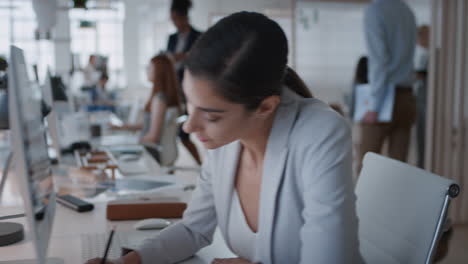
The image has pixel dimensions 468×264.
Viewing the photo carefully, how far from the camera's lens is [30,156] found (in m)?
0.84

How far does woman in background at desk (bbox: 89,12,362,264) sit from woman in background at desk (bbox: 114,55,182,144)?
2313 millimetres

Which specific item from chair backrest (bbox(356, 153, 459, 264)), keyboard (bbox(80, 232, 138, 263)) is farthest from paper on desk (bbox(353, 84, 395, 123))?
keyboard (bbox(80, 232, 138, 263))

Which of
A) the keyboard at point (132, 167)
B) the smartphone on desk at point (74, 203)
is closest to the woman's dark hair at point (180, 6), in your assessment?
the keyboard at point (132, 167)

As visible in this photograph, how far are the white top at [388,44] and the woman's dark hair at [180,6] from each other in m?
1.70

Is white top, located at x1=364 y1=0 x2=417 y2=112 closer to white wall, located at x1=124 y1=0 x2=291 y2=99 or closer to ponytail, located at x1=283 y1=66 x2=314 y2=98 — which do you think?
ponytail, located at x1=283 y1=66 x2=314 y2=98

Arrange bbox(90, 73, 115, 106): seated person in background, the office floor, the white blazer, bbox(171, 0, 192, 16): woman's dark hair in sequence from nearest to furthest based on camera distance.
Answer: the white blazer < the office floor < bbox(171, 0, 192, 16): woman's dark hair < bbox(90, 73, 115, 106): seated person in background

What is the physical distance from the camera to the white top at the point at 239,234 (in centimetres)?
117

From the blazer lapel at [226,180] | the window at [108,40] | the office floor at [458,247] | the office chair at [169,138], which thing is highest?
the window at [108,40]

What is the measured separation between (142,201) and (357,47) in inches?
271

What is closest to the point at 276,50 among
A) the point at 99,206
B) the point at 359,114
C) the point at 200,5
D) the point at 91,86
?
the point at 99,206

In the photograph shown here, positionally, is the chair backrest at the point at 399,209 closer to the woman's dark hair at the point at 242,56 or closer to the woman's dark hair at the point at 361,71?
the woman's dark hair at the point at 242,56

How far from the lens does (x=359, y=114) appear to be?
10.3 ft

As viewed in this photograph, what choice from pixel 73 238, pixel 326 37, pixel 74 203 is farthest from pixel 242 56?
pixel 326 37

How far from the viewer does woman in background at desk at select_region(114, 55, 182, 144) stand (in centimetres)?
352
